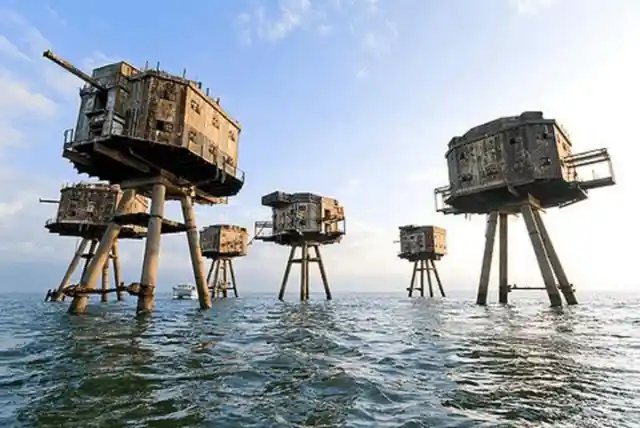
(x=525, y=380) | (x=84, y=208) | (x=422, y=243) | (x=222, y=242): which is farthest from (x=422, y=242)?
(x=525, y=380)

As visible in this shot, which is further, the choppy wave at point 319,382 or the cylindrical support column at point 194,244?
the cylindrical support column at point 194,244

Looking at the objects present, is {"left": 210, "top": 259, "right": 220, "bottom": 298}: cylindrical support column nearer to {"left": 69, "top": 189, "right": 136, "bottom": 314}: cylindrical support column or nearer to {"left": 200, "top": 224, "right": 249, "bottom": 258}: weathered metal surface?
{"left": 200, "top": 224, "right": 249, "bottom": 258}: weathered metal surface

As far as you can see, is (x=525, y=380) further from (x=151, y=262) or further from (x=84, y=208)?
(x=84, y=208)

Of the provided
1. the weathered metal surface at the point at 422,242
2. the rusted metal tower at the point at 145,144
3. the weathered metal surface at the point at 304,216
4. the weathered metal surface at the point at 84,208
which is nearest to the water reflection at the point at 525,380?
the rusted metal tower at the point at 145,144

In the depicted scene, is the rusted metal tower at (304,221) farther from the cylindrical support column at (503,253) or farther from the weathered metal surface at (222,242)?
the cylindrical support column at (503,253)

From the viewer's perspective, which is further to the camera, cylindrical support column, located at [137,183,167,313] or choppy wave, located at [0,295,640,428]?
cylindrical support column, located at [137,183,167,313]

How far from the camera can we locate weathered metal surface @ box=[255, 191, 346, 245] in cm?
3747

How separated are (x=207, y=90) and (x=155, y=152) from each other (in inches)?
184

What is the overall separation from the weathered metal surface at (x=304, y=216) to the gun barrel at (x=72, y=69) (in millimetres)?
21066

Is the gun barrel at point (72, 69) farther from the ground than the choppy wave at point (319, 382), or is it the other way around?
the gun barrel at point (72, 69)

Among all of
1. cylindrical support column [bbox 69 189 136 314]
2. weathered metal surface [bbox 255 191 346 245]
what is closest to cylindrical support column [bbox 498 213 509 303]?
weathered metal surface [bbox 255 191 346 245]

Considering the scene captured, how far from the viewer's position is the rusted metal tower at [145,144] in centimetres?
1789

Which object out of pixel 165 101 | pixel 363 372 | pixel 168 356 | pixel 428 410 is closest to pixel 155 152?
pixel 165 101

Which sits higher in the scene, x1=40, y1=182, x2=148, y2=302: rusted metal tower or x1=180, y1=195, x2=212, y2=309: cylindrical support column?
x1=40, y1=182, x2=148, y2=302: rusted metal tower
